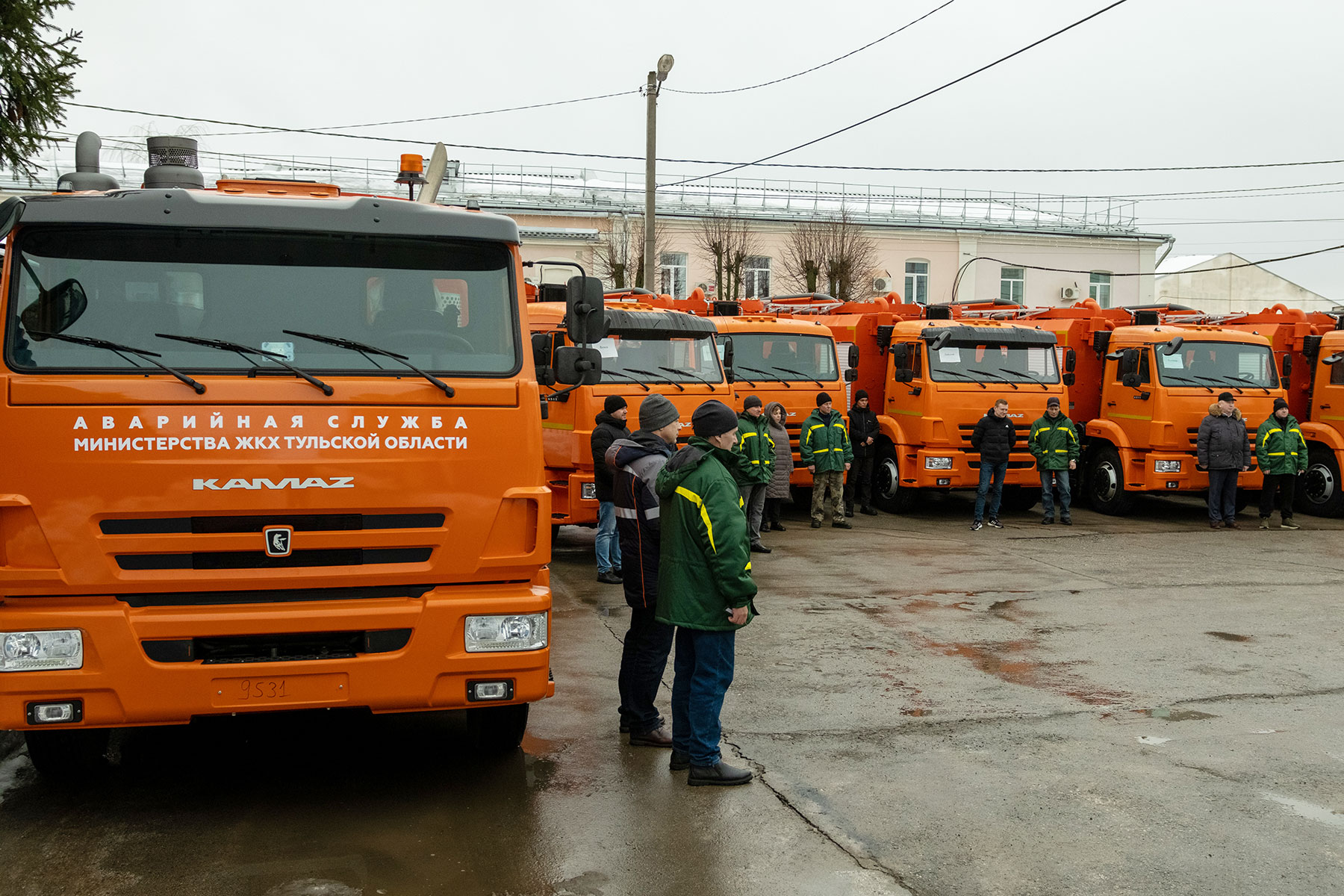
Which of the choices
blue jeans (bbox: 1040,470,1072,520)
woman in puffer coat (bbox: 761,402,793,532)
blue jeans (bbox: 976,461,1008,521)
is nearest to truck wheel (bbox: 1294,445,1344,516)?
blue jeans (bbox: 1040,470,1072,520)

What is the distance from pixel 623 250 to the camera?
113ft

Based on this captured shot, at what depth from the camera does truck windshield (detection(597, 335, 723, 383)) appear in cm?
1293

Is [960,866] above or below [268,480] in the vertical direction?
below

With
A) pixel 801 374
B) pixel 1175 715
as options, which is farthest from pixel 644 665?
Answer: pixel 801 374

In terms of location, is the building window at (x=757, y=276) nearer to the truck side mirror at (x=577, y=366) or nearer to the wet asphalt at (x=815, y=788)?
the wet asphalt at (x=815, y=788)

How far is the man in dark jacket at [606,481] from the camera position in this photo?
26.6 ft

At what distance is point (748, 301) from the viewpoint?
19.5 m

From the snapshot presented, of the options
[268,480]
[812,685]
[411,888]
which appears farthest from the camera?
[812,685]

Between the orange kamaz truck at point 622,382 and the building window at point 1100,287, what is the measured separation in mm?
31448

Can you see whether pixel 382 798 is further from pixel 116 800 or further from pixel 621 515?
pixel 621 515

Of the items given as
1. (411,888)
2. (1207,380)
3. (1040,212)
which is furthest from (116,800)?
(1040,212)

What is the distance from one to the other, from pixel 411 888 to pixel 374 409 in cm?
190

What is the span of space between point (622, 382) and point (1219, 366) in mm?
9040

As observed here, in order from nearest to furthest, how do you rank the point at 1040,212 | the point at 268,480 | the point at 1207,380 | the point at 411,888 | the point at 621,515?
1. the point at 411,888
2. the point at 268,480
3. the point at 621,515
4. the point at 1207,380
5. the point at 1040,212
